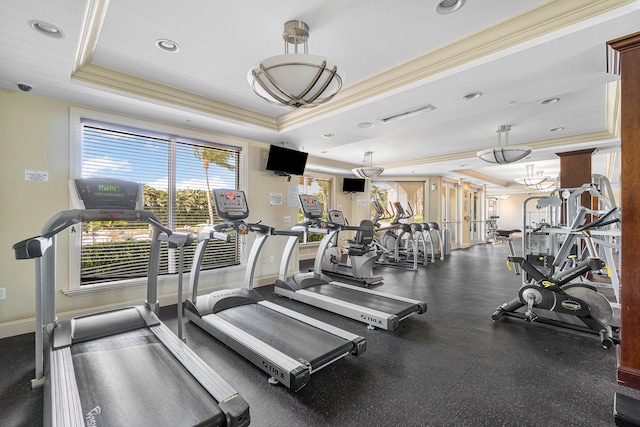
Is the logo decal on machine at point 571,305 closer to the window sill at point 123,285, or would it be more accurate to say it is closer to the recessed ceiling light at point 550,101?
the recessed ceiling light at point 550,101

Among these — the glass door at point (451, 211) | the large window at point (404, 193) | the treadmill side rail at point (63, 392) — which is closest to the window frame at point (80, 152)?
the treadmill side rail at point (63, 392)

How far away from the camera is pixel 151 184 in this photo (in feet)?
13.1

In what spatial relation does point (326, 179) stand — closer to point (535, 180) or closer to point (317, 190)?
point (317, 190)

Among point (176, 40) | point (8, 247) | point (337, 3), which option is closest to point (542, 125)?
point (337, 3)

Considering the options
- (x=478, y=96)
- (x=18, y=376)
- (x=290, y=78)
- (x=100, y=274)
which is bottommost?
(x=18, y=376)

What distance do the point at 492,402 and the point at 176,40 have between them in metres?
3.69

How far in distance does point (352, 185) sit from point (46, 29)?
733 centimetres

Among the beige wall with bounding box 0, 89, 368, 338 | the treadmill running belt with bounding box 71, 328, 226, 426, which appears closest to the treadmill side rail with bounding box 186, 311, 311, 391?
the treadmill running belt with bounding box 71, 328, 226, 426

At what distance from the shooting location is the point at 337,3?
2.13m

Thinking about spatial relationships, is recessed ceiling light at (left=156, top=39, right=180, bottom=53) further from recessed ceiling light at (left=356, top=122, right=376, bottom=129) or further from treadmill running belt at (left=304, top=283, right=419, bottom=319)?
treadmill running belt at (left=304, top=283, right=419, bottom=319)

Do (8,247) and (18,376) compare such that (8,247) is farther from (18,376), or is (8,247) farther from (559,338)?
(559,338)

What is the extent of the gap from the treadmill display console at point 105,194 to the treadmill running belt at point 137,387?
114 cm

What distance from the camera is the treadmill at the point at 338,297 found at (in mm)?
3258

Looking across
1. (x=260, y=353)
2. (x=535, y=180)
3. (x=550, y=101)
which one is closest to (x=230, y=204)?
(x=260, y=353)
